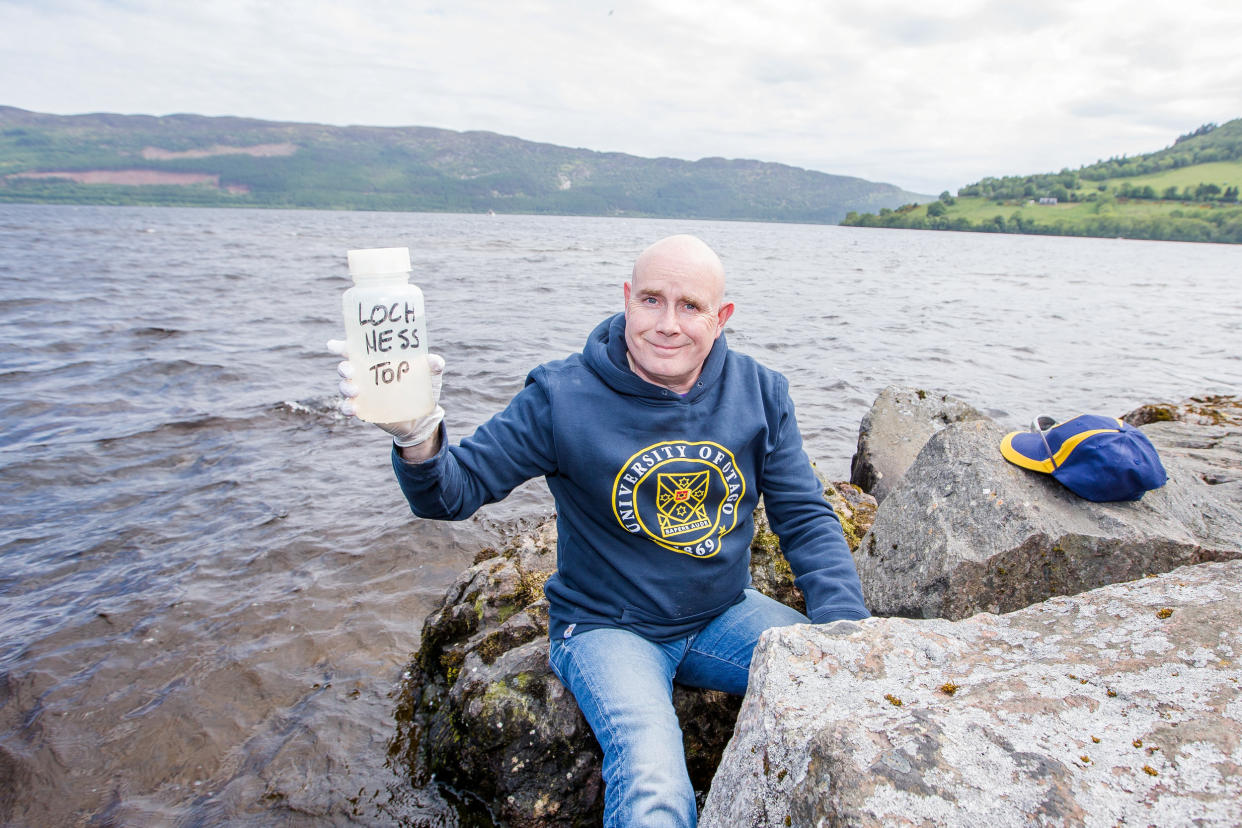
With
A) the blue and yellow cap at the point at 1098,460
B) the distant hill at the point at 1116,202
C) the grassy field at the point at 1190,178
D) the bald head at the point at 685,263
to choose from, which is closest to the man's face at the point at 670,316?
the bald head at the point at 685,263

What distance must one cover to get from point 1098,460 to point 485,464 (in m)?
3.35

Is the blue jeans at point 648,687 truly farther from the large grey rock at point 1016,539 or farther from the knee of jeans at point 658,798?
the large grey rock at point 1016,539

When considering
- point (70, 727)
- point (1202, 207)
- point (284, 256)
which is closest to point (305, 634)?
point (70, 727)

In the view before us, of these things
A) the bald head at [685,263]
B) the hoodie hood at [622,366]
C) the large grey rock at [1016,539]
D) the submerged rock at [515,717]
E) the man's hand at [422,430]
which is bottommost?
the submerged rock at [515,717]

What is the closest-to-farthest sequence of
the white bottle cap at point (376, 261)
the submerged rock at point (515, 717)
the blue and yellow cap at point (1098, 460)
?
the white bottle cap at point (376, 261) < the submerged rock at point (515, 717) < the blue and yellow cap at point (1098, 460)

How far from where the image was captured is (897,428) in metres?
7.91

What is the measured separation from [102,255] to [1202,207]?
143371mm

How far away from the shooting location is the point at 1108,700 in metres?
1.96

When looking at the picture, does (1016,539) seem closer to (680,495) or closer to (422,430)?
(680,495)

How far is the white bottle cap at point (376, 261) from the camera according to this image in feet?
7.83

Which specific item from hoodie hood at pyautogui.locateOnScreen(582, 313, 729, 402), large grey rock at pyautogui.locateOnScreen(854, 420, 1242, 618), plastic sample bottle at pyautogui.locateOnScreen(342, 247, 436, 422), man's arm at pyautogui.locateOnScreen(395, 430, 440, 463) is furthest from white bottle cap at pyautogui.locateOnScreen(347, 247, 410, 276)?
large grey rock at pyautogui.locateOnScreen(854, 420, 1242, 618)

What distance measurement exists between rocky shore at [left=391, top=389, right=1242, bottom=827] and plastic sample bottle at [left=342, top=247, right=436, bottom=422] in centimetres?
168

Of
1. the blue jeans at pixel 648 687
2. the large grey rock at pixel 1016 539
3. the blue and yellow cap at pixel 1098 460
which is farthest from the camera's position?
the blue and yellow cap at pixel 1098 460

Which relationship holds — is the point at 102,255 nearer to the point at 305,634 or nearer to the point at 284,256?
the point at 284,256
